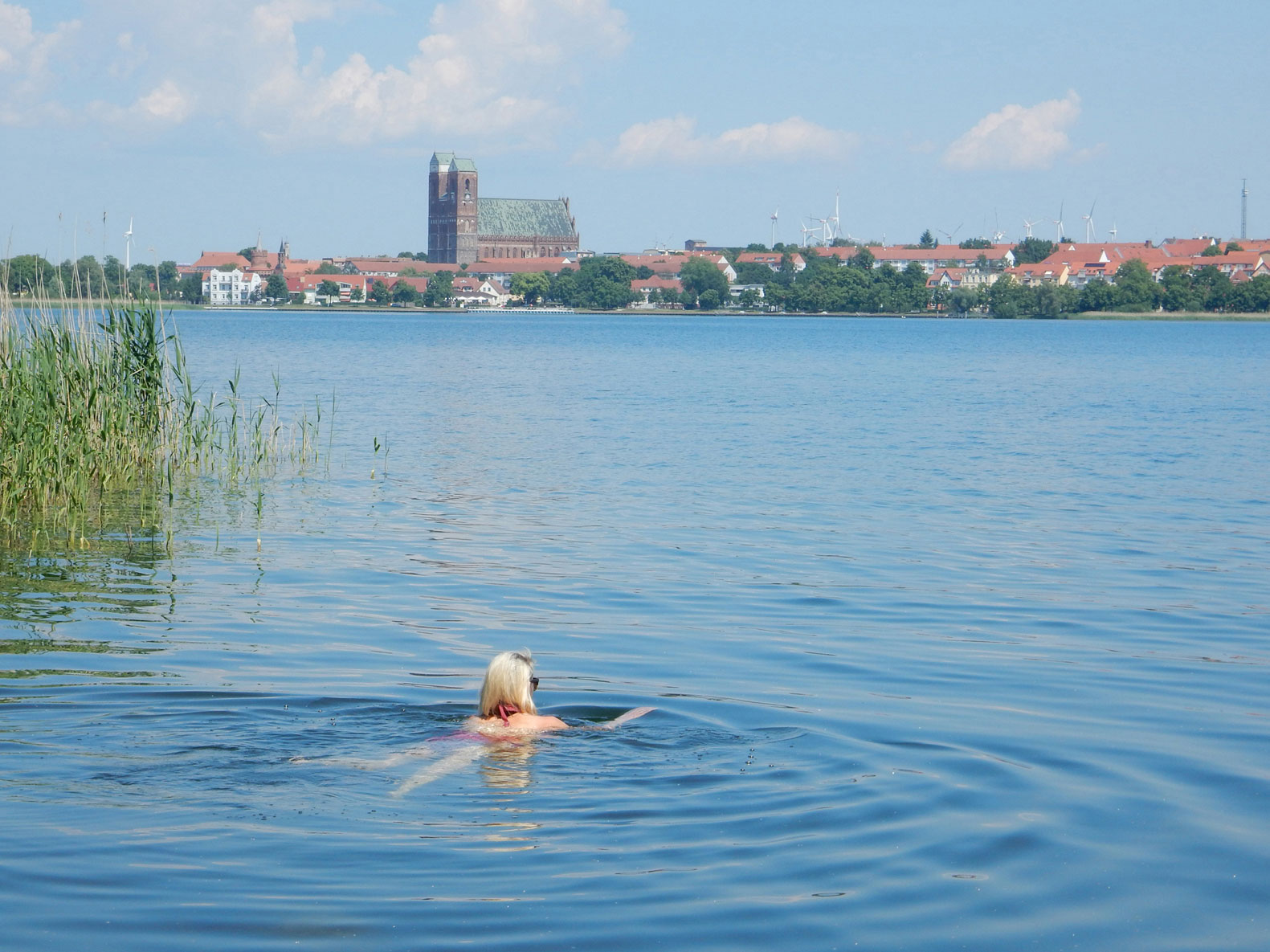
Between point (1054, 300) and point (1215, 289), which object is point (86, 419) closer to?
point (1054, 300)

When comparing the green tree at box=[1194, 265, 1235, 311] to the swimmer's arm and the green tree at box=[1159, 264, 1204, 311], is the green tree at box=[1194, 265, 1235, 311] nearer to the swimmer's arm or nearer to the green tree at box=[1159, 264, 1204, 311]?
the green tree at box=[1159, 264, 1204, 311]

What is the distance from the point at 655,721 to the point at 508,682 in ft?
4.67

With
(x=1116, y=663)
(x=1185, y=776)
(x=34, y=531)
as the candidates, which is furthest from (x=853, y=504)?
(x=1185, y=776)

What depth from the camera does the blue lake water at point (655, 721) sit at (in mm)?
6230

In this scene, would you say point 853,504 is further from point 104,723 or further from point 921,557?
point 104,723

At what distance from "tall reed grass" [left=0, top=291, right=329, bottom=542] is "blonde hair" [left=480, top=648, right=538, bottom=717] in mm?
8821

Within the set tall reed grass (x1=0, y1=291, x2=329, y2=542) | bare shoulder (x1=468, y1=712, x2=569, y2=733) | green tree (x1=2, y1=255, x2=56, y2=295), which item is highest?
green tree (x1=2, y1=255, x2=56, y2=295)

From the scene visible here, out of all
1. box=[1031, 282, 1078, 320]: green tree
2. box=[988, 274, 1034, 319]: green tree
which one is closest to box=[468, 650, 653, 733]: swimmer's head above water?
box=[1031, 282, 1078, 320]: green tree

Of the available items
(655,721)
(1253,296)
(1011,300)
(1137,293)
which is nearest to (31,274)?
(655,721)

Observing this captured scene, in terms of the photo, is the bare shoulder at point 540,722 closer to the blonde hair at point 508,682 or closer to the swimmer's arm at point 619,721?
the blonde hair at point 508,682

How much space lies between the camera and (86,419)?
648 inches

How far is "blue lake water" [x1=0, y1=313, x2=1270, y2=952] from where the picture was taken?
6.23m

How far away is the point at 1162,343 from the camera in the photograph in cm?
10569

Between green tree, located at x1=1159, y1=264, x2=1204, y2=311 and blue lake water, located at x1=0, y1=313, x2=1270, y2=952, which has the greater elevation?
green tree, located at x1=1159, y1=264, x2=1204, y2=311
